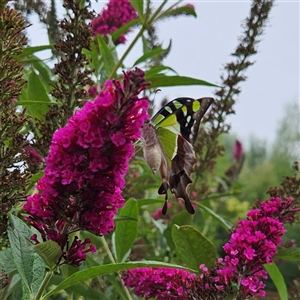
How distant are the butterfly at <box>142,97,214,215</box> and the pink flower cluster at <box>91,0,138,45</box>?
2.53 feet

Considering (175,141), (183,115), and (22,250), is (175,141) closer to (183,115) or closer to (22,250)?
(183,115)

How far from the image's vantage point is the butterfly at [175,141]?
139 centimetres

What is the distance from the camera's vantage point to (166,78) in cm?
155

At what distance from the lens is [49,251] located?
90cm

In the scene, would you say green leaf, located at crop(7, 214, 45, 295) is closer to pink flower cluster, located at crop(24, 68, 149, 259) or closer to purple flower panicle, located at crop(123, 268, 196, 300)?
pink flower cluster, located at crop(24, 68, 149, 259)

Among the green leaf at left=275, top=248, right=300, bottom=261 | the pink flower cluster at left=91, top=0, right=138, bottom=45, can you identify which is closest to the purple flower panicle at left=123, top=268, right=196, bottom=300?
the green leaf at left=275, top=248, right=300, bottom=261

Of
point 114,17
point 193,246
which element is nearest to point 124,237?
point 193,246

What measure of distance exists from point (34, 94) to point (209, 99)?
49cm

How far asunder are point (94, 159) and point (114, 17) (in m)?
1.40

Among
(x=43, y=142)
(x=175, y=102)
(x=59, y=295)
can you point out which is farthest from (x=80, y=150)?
(x=59, y=295)

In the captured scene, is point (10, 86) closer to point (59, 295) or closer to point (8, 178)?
point (8, 178)

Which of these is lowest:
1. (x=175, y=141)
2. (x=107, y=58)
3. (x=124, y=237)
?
(x=124, y=237)

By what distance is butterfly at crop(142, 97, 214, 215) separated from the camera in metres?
1.39

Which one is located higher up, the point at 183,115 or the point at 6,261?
the point at 183,115
